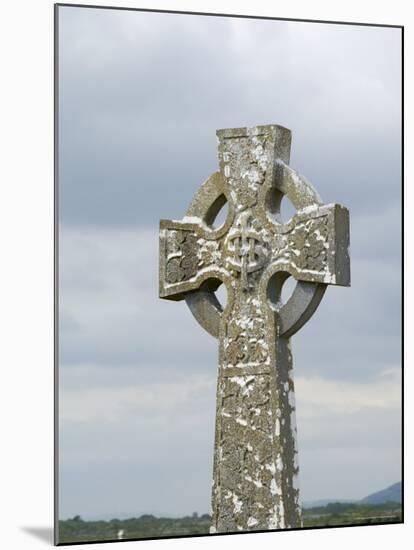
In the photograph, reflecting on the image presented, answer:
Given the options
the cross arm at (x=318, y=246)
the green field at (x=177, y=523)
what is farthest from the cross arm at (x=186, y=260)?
the green field at (x=177, y=523)

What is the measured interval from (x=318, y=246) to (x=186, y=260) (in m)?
1.16

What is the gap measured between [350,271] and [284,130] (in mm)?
1091

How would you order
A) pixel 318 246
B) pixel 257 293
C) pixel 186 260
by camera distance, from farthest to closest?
pixel 186 260
pixel 257 293
pixel 318 246

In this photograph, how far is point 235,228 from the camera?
10.9m

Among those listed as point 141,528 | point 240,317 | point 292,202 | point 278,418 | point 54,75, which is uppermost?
point 54,75

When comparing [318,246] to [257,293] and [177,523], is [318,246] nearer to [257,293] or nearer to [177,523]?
[257,293]

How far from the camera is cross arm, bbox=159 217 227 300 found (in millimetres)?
11078

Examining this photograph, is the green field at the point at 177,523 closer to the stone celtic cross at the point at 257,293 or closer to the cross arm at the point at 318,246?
the stone celtic cross at the point at 257,293

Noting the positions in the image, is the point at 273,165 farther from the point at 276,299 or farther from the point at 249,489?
the point at 249,489

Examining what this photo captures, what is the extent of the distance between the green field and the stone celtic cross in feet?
0.86

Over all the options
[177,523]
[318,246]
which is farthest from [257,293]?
[177,523]

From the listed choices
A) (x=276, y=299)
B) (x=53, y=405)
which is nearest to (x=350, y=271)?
(x=276, y=299)

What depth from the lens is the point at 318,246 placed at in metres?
10.5

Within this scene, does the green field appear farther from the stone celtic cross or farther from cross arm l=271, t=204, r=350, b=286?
cross arm l=271, t=204, r=350, b=286
